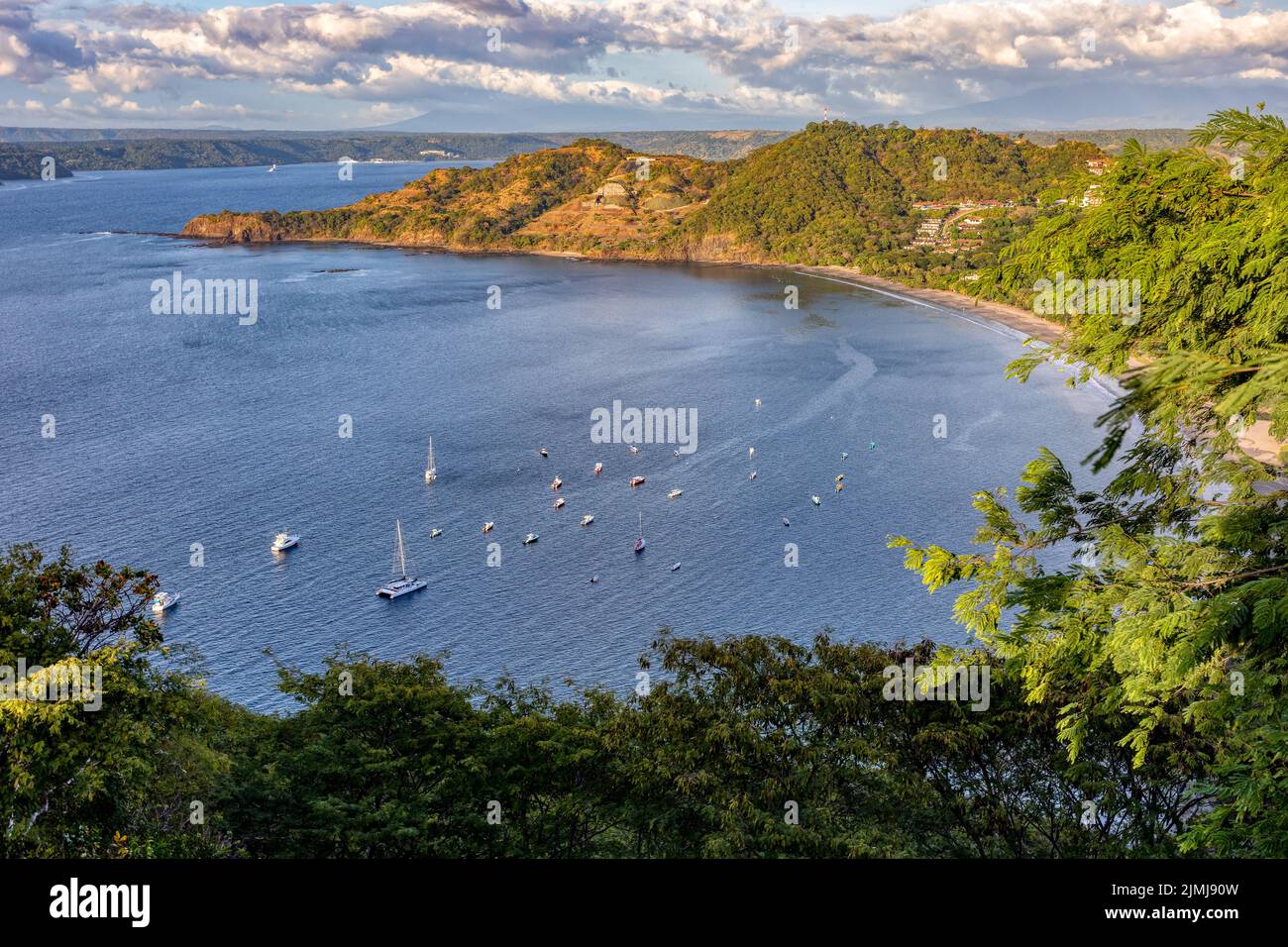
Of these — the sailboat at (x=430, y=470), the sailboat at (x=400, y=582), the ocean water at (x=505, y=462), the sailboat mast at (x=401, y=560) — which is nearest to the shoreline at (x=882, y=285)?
the ocean water at (x=505, y=462)

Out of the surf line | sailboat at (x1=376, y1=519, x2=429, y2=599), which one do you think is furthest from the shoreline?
sailboat at (x1=376, y1=519, x2=429, y2=599)

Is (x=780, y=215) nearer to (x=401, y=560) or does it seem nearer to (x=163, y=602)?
(x=401, y=560)

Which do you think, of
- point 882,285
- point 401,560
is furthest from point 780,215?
point 401,560

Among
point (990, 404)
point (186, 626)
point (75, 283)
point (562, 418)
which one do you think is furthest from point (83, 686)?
point (75, 283)

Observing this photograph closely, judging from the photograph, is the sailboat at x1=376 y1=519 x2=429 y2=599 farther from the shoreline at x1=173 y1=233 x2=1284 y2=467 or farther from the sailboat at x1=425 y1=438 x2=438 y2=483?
the shoreline at x1=173 y1=233 x2=1284 y2=467

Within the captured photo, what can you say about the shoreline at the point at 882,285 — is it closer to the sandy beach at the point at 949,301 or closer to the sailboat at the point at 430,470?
the sandy beach at the point at 949,301

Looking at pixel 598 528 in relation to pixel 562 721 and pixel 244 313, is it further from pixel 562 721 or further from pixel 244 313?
pixel 244 313
